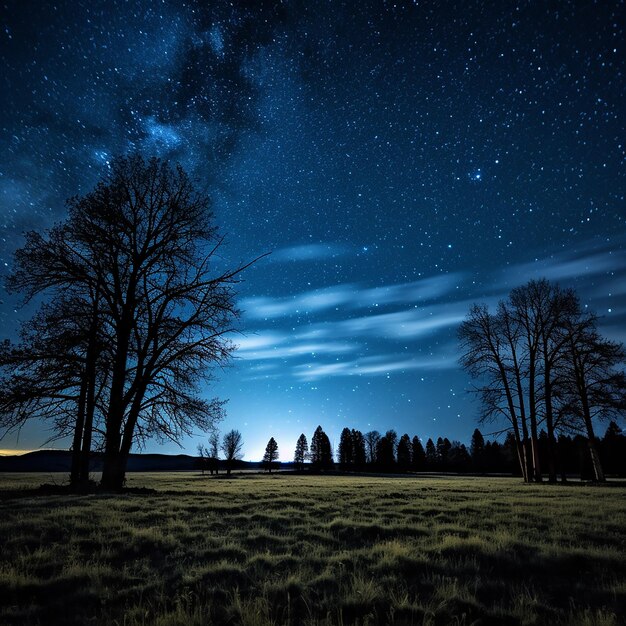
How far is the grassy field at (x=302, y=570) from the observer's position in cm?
384

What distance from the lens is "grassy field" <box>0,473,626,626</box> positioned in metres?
3.84

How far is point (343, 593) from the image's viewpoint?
4297mm

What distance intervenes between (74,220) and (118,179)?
2.37 metres

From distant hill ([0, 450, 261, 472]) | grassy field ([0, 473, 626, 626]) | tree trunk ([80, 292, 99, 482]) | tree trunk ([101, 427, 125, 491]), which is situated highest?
tree trunk ([80, 292, 99, 482])

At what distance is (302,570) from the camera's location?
200 inches

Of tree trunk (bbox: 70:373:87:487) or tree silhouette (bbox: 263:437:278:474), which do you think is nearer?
tree trunk (bbox: 70:373:87:487)

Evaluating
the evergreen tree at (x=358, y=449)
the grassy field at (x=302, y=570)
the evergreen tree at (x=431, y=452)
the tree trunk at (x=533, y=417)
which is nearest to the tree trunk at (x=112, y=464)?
the grassy field at (x=302, y=570)

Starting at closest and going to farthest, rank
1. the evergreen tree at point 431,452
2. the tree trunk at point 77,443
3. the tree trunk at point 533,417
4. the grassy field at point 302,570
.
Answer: the grassy field at point 302,570, the tree trunk at point 77,443, the tree trunk at point 533,417, the evergreen tree at point 431,452

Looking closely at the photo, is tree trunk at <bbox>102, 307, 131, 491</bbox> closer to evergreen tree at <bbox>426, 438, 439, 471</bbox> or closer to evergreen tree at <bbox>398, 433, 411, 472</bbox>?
evergreen tree at <bbox>398, 433, 411, 472</bbox>

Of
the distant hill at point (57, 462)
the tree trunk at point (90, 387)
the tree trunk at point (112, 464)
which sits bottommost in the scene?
the distant hill at point (57, 462)

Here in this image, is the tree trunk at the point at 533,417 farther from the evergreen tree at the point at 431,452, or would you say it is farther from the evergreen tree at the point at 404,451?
the evergreen tree at the point at 431,452

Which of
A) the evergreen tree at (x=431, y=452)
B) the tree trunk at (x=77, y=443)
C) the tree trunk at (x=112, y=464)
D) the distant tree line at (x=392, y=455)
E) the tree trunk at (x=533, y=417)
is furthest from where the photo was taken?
the evergreen tree at (x=431, y=452)

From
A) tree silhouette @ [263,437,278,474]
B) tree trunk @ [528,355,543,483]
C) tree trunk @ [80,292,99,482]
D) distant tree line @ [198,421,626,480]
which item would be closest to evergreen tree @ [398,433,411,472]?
distant tree line @ [198,421,626,480]

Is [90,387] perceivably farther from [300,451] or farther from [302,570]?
[300,451]
